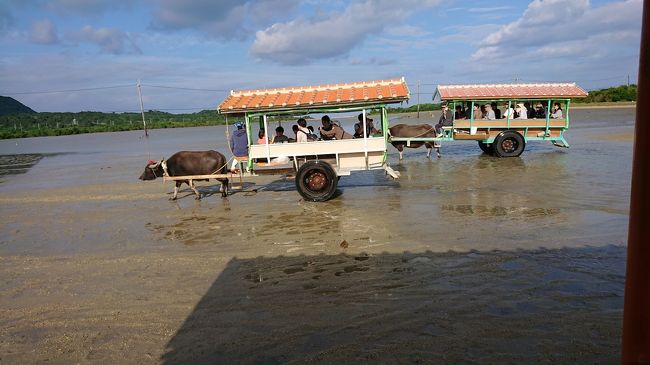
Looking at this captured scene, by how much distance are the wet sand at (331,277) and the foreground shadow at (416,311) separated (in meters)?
0.02

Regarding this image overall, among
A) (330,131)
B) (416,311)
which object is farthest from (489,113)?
(416,311)

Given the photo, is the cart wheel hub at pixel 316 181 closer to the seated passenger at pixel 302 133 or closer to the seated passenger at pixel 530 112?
the seated passenger at pixel 302 133

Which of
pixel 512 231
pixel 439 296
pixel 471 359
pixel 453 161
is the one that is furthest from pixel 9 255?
pixel 453 161

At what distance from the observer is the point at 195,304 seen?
15.3 feet

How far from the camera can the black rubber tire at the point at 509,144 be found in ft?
46.4

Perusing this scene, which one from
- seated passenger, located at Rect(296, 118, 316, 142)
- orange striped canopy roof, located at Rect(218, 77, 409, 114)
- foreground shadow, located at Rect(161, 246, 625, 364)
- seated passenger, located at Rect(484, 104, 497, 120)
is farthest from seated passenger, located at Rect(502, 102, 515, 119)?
foreground shadow, located at Rect(161, 246, 625, 364)

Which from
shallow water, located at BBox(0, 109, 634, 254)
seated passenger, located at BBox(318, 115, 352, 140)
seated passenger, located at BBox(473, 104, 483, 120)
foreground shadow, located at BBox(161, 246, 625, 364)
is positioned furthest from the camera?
seated passenger, located at BBox(473, 104, 483, 120)

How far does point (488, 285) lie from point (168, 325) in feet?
11.0

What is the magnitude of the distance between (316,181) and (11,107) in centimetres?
16424

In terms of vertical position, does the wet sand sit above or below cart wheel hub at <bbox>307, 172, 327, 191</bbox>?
below

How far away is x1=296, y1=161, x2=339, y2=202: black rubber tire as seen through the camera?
30.3 feet

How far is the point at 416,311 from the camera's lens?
417 cm

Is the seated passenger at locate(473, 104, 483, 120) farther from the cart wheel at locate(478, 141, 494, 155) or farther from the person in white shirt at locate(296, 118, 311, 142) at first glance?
the person in white shirt at locate(296, 118, 311, 142)

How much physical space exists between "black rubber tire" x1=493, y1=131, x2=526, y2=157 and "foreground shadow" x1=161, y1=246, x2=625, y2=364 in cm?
922
